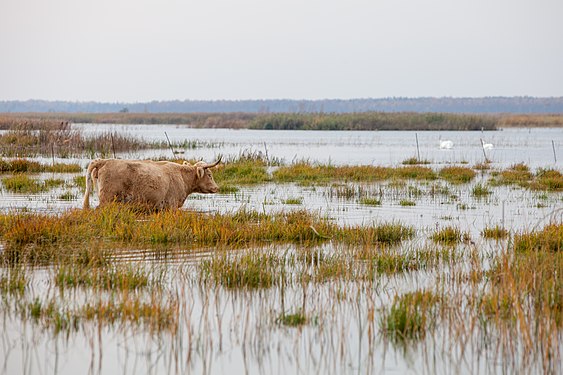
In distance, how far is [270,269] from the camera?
30.2 ft

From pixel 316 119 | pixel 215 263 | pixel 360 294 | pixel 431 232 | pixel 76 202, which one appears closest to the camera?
pixel 360 294

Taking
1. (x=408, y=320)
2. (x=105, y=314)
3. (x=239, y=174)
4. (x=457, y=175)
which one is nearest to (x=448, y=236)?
(x=408, y=320)

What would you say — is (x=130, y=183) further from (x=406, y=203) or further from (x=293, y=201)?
(x=406, y=203)

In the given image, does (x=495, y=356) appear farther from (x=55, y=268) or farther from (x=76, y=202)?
(x=76, y=202)

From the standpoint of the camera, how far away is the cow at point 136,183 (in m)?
12.9

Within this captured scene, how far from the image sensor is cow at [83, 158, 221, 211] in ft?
42.3

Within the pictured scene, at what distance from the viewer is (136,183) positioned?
13.1 m

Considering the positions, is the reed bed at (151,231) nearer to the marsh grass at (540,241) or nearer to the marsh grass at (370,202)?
the marsh grass at (540,241)

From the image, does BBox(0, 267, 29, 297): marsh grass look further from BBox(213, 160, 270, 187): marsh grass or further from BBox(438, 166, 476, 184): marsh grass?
BBox(438, 166, 476, 184): marsh grass

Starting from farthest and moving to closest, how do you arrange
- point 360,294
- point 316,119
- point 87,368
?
point 316,119 → point 360,294 → point 87,368

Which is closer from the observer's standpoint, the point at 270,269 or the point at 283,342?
the point at 283,342

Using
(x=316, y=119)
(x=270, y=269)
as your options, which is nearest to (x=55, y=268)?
(x=270, y=269)

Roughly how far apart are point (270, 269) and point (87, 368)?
10.9 ft

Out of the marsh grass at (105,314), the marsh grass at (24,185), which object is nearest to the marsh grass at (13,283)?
the marsh grass at (105,314)
